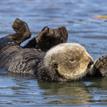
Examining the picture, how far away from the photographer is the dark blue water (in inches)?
334

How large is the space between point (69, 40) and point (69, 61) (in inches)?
134

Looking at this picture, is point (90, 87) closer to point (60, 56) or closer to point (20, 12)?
point (60, 56)

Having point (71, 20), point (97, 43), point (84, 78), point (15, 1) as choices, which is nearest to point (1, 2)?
point (15, 1)

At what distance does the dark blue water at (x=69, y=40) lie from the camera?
8.48m

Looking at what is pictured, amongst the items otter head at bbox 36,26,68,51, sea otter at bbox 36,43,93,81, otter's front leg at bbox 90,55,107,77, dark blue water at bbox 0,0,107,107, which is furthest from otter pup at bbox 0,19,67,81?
otter's front leg at bbox 90,55,107,77

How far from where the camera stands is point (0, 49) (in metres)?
11.5

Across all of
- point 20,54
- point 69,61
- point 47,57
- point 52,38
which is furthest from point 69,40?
point 69,61

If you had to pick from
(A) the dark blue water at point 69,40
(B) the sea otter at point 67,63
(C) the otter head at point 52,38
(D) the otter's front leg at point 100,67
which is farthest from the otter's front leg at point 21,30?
(D) the otter's front leg at point 100,67

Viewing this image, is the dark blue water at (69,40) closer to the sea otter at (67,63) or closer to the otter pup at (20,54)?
the sea otter at (67,63)

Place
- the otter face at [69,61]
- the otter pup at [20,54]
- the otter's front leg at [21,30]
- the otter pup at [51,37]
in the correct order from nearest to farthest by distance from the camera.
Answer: the otter face at [69,61] → the otter pup at [20,54] → the otter pup at [51,37] → the otter's front leg at [21,30]

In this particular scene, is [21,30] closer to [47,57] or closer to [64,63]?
[47,57]

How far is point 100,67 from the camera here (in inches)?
381

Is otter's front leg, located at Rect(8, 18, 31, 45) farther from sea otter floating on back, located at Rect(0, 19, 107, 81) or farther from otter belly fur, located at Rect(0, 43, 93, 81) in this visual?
otter belly fur, located at Rect(0, 43, 93, 81)

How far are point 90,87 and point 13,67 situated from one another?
1.64 metres
